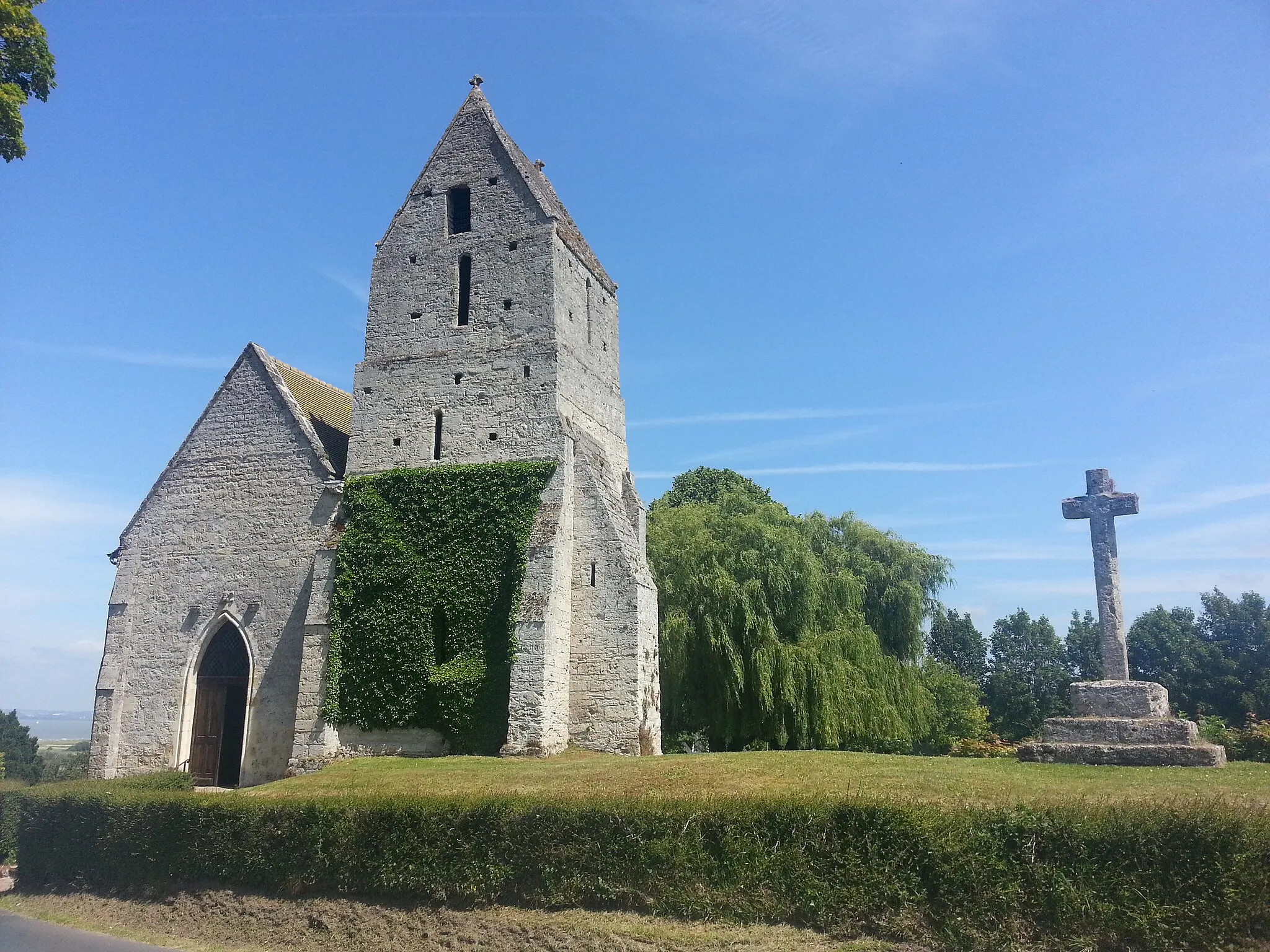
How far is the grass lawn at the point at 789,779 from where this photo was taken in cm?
1027

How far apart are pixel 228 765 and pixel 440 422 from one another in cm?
987

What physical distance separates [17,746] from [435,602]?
5431cm

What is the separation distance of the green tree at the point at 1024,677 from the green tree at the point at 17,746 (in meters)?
→ 55.7

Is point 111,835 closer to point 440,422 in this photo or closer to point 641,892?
point 641,892

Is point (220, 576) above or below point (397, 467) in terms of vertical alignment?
below

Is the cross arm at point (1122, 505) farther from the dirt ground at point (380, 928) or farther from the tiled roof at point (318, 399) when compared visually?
the tiled roof at point (318, 399)

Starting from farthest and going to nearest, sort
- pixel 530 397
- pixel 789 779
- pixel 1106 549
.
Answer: pixel 530 397 < pixel 1106 549 < pixel 789 779

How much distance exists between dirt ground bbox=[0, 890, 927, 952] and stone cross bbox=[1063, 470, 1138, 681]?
7919 mm

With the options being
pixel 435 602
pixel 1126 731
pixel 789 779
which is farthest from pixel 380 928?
pixel 1126 731

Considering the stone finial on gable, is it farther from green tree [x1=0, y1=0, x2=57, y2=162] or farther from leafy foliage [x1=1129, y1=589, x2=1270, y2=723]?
leafy foliage [x1=1129, y1=589, x2=1270, y2=723]

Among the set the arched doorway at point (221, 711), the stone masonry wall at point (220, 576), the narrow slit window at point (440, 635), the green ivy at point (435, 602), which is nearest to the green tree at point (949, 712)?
the green ivy at point (435, 602)

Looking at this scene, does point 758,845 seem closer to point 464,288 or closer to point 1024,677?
point 464,288

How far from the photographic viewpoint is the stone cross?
14.4 metres

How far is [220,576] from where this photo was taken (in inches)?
860
